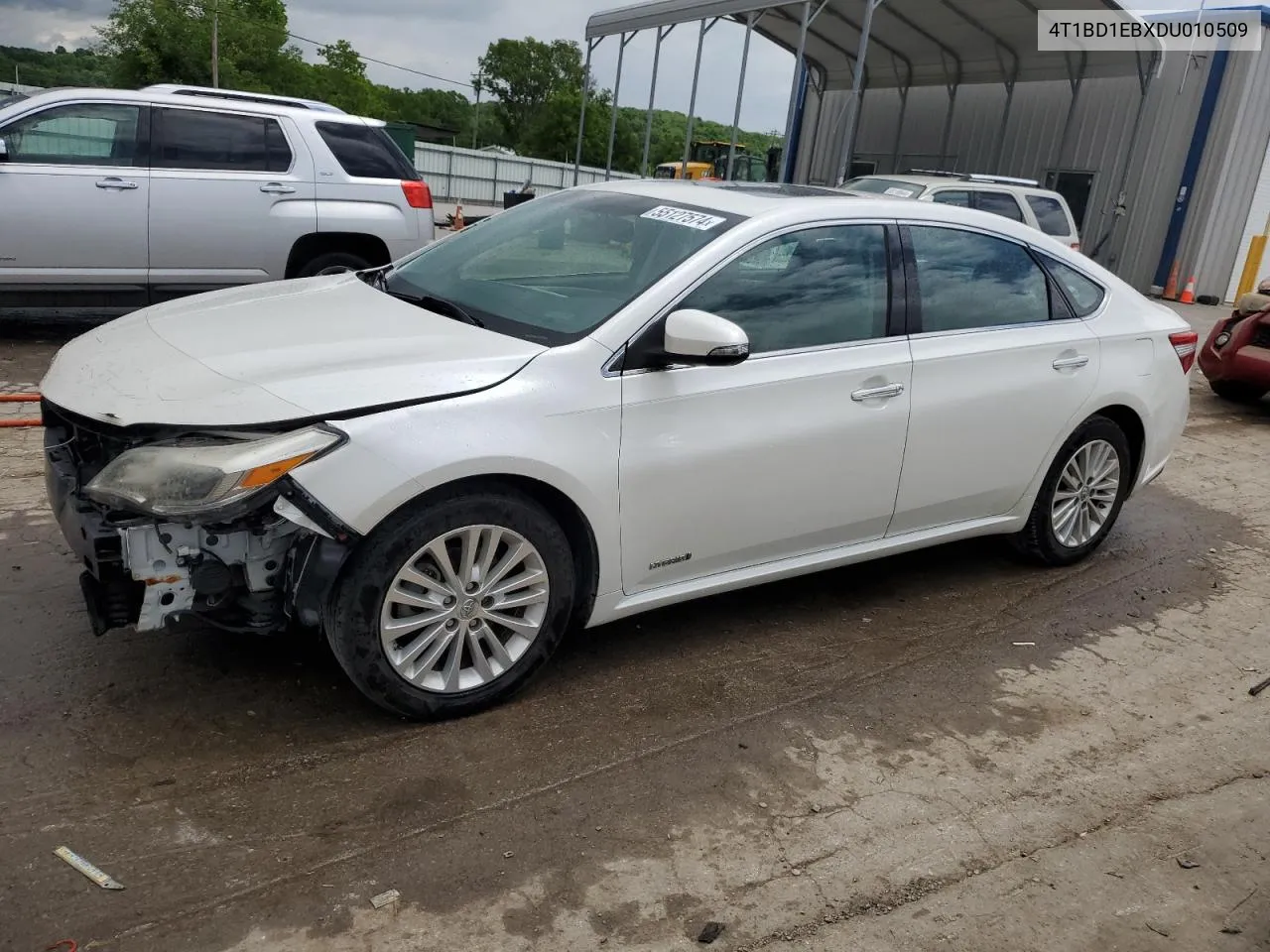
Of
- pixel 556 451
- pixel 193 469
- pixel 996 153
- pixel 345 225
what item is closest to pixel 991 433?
pixel 556 451

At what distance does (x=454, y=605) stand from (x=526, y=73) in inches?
4460

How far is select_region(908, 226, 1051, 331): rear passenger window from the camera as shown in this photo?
433cm

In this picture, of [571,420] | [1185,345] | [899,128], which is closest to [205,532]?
[571,420]

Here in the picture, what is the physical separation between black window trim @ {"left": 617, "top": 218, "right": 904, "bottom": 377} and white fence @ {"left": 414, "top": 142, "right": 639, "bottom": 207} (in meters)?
32.8

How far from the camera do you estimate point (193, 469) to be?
2.91m

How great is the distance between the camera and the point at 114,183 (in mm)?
7883

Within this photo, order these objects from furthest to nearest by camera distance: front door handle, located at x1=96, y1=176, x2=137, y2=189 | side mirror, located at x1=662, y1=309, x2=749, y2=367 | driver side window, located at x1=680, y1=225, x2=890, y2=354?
1. front door handle, located at x1=96, y1=176, x2=137, y2=189
2. driver side window, located at x1=680, y1=225, x2=890, y2=354
3. side mirror, located at x1=662, y1=309, x2=749, y2=367

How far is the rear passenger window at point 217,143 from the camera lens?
815 cm

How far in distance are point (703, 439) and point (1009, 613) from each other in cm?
188

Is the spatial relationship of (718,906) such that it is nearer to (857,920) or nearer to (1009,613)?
(857,920)

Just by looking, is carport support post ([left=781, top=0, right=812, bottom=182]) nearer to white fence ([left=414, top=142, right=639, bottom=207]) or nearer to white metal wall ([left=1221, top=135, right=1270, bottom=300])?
white metal wall ([left=1221, top=135, right=1270, bottom=300])

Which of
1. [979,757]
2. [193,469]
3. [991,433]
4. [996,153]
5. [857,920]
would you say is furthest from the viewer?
[996,153]

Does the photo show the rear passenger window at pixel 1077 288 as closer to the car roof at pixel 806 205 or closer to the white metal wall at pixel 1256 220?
the car roof at pixel 806 205

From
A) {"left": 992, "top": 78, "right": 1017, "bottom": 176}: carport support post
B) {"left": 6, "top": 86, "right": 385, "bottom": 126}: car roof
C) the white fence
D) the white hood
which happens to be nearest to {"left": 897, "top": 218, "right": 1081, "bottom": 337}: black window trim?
the white hood
